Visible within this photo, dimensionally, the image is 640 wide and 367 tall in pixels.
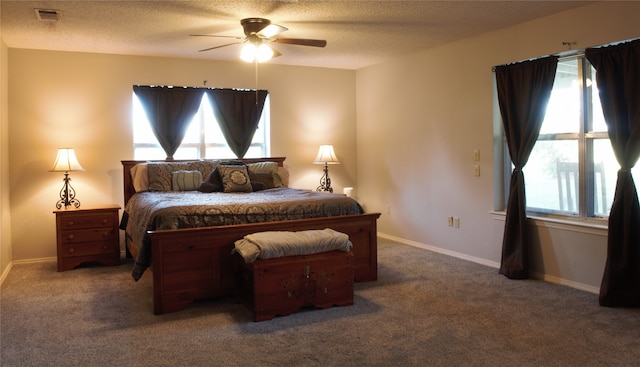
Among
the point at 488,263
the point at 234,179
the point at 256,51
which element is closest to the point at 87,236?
the point at 234,179

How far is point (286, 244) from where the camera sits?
11.4 ft

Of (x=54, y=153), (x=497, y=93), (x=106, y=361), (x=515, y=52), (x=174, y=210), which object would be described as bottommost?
(x=106, y=361)

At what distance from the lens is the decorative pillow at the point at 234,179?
525cm

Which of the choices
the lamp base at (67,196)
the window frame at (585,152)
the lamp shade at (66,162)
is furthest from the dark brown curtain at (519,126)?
the lamp base at (67,196)

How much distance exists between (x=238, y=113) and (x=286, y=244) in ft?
10.5

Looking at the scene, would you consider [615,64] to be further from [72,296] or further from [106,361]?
[72,296]

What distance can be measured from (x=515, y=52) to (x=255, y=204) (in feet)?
9.37

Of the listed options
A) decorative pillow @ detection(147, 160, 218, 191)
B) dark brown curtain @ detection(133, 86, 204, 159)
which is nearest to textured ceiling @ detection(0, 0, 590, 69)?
dark brown curtain @ detection(133, 86, 204, 159)

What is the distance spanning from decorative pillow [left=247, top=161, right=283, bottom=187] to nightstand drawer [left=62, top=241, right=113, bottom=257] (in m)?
1.78

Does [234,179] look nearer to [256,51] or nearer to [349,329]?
[256,51]

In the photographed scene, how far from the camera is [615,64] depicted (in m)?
3.80

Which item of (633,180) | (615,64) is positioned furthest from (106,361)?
(615,64)

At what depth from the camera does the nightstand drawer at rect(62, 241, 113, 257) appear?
5.05m

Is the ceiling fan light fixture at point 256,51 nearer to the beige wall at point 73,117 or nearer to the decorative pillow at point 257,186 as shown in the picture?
the decorative pillow at point 257,186
